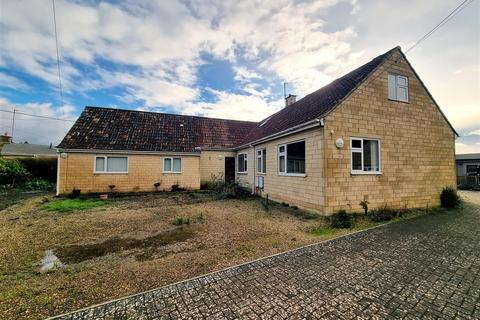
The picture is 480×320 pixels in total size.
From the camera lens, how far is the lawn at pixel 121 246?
304cm

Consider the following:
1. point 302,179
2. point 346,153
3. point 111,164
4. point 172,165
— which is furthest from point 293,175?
point 111,164

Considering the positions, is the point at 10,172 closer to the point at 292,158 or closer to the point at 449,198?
the point at 292,158

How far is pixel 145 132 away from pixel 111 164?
348 centimetres

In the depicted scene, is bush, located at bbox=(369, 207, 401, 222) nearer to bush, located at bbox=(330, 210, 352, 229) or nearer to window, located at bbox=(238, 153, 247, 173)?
bush, located at bbox=(330, 210, 352, 229)

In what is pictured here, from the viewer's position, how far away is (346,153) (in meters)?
7.66

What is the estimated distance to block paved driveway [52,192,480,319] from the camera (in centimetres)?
250

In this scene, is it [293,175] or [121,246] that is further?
[293,175]

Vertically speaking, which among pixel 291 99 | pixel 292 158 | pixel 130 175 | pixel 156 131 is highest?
pixel 291 99

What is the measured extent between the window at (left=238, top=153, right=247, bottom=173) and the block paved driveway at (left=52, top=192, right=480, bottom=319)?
37.0 feet

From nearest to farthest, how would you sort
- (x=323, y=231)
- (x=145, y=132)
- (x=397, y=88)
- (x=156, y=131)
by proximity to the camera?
(x=323, y=231) → (x=397, y=88) → (x=145, y=132) → (x=156, y=131)

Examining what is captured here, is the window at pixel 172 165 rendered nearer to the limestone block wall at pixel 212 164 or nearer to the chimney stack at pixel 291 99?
the limestone block wall at pixel 212 164

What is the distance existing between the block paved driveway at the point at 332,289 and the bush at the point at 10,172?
21.3 meters

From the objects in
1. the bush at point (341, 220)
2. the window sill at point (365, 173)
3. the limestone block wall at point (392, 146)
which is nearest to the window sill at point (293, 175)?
the limestone block wall at point (392, 146)

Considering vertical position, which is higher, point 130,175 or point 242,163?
point 242,163
